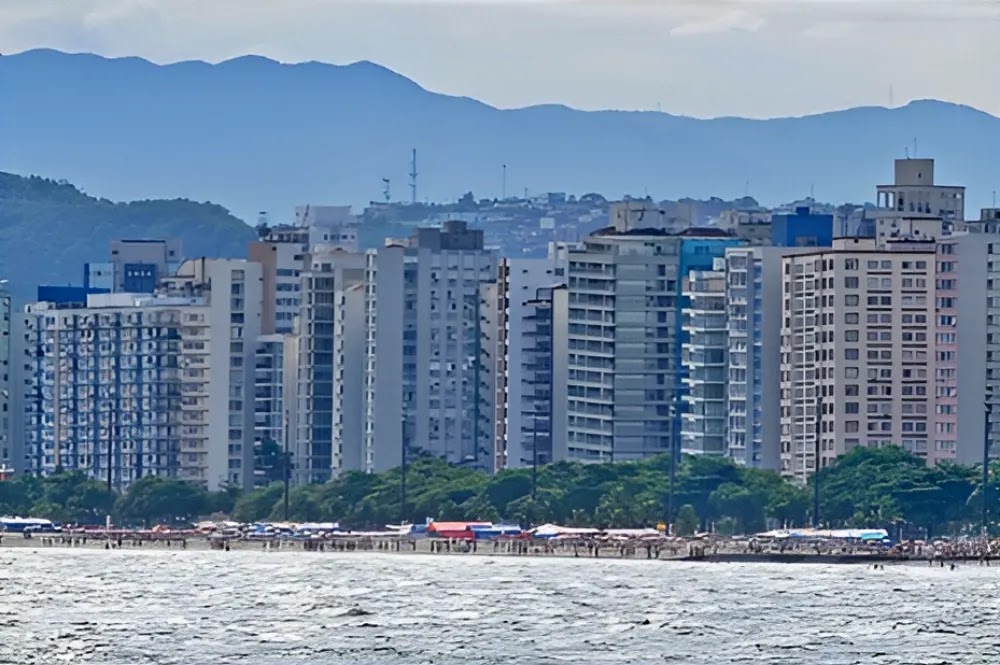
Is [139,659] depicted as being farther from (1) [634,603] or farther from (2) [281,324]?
(2) [281,324]

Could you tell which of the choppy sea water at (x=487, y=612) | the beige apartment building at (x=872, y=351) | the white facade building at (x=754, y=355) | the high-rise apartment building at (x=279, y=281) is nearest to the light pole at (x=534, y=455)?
the white facade building at (x=754, y=355)

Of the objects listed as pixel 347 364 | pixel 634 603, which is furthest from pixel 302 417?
pixel 634 603

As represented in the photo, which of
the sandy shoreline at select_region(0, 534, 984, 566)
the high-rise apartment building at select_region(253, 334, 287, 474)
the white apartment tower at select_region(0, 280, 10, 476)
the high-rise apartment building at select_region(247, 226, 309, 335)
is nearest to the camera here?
the sandy shoreline at select_region(0, 534, 984, 566)

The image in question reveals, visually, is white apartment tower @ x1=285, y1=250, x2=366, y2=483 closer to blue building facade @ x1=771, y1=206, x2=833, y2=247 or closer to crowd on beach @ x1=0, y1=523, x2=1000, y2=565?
crowd on beach @ x1=0, y1=523, x2=1000, y2=565

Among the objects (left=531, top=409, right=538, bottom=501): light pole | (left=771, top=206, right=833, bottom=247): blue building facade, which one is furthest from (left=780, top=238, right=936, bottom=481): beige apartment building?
(left=771, top=206, right=833, bottom=247): blue building facade

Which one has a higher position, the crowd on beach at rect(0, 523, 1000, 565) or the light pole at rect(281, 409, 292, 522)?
the light pole at rect(281, 409, 292, 522)

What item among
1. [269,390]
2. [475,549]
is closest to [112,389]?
[269,390]
